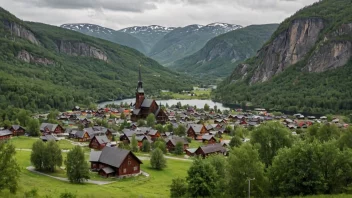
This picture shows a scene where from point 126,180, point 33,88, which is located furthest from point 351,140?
point 33,88

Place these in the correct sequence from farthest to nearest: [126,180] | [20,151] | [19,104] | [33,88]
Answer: [33,88] → [19,104] → [20,151] → [126,180]

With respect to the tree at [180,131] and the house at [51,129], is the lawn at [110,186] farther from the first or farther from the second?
the house at [51,129]

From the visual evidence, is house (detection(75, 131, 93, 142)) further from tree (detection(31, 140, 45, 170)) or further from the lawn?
tree (detection(31, 140, 45, 170))

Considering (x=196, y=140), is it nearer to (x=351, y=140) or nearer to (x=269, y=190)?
(x=351, y=140)

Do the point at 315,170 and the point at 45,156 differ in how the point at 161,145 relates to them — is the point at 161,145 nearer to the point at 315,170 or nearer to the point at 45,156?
the point at 45,156

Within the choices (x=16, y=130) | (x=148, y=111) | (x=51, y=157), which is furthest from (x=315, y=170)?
(x=148, y=111)
